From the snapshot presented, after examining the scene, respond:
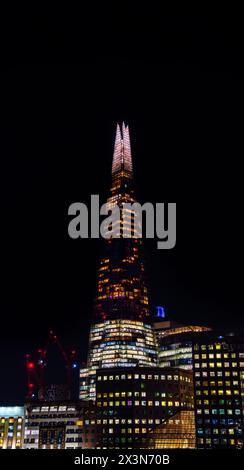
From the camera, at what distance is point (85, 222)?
198m
